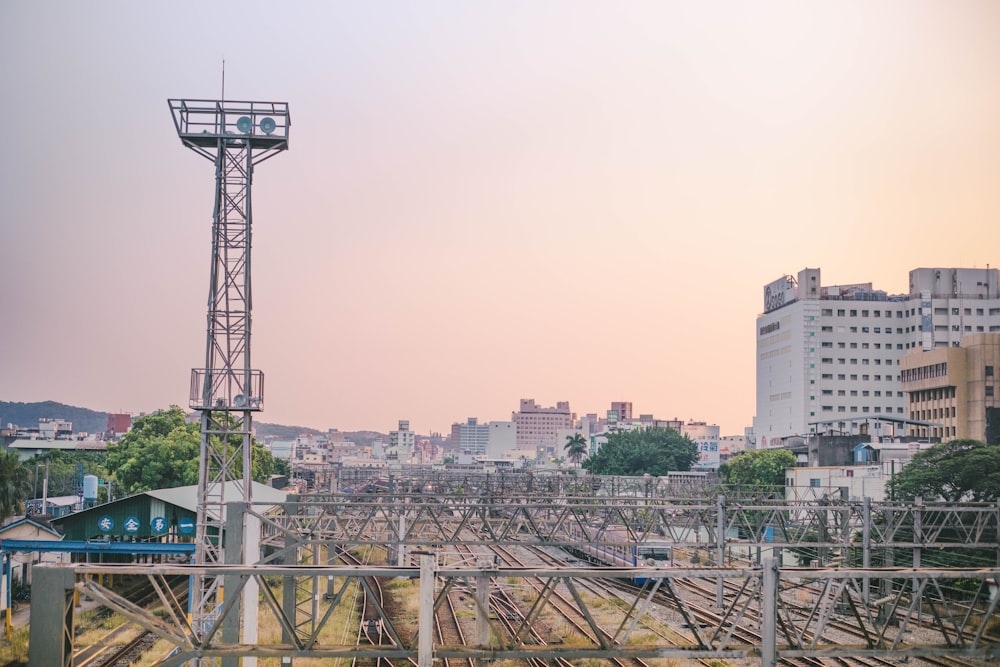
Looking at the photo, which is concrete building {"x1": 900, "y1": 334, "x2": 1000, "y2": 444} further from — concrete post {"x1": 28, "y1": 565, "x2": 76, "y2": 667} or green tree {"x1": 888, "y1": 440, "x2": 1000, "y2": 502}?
concrete post {"x1": 28, "y1": 565, "x2": 76, "y2": 667}

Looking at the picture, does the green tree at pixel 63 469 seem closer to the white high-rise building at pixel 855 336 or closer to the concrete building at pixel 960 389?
the concrete building at pixel 960 389

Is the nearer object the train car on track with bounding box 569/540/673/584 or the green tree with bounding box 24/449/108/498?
the train car on track with bounding box 569/540/673/584

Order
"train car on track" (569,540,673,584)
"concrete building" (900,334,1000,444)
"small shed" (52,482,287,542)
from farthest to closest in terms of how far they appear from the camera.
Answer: "concrete building" (900,334,1000,444) < "train car on track" (569,540,673,584) < "small shed" (52,482,287,542)


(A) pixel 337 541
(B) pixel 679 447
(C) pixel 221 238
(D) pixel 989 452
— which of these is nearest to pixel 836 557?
(D) pixel 989 452

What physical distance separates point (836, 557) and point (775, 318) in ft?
239

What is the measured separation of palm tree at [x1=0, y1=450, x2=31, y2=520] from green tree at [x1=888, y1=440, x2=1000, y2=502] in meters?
39.7

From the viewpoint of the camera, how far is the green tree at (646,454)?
351 ft

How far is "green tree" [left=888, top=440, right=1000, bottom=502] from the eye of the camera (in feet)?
147

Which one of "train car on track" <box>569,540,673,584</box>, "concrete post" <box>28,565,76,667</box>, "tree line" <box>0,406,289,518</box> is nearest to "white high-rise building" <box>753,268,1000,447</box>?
"train car on track" <box>569,540,673,584</box>

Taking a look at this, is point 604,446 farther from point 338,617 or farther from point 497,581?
point 338,617

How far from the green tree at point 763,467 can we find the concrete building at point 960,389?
466 inches

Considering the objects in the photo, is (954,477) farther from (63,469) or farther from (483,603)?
(63,469)

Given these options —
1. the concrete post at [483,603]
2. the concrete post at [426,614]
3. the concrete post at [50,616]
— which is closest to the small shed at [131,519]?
the concrete post at [483,603]

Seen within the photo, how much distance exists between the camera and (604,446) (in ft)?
383
